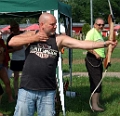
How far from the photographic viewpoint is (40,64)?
4309 mm

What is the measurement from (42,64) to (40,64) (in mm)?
23

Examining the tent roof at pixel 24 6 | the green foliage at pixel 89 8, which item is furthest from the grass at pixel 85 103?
the green foliage at pixel 89 8

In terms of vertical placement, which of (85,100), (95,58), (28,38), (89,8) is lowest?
(85,100)

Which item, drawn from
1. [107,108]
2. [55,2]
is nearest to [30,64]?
[55,2]

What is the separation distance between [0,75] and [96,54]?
1.97 m

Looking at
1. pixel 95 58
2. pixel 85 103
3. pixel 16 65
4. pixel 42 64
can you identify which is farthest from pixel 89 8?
pixel 42 64

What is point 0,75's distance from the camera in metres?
7.52

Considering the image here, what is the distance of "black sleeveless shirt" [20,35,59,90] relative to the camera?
14.1ft

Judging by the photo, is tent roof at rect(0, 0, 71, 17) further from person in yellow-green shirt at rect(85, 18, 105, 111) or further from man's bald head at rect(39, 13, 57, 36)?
man's bald head at rect(39, 13, 57, 36)

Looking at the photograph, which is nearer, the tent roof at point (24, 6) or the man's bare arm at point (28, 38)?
the man's bare arm at point (28, 38)

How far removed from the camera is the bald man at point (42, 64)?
4277 mm

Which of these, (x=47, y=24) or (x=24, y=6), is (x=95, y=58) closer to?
(x=24, y=6)

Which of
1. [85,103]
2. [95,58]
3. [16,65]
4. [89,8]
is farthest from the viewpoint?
[89,8]

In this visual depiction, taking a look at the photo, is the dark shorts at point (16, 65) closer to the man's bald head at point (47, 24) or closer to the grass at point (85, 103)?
the grass at point (85, 103)
